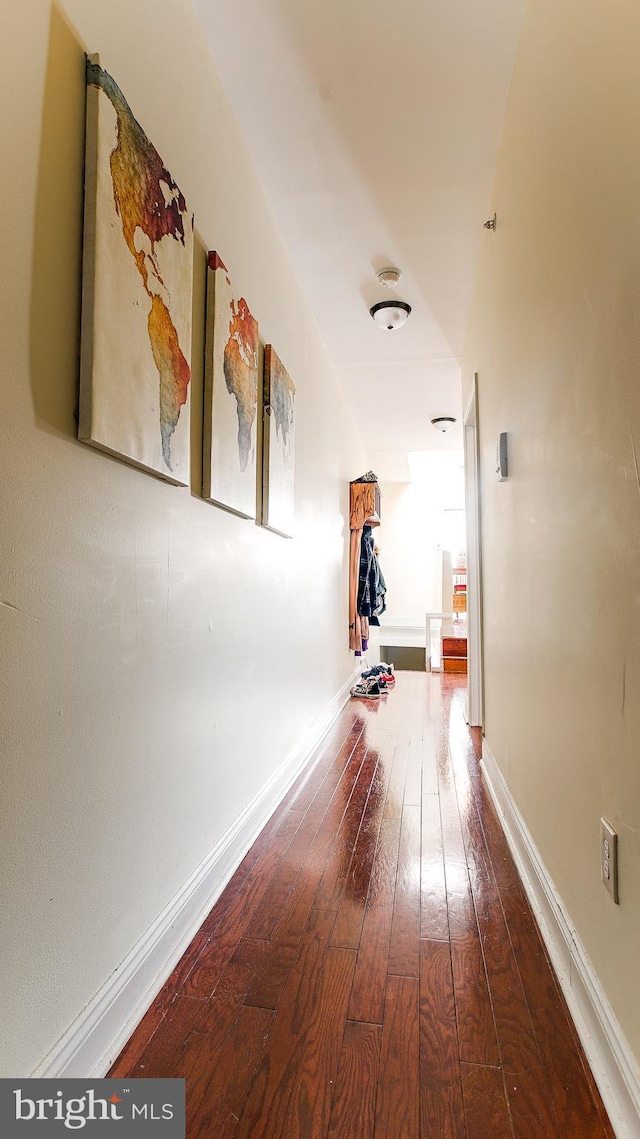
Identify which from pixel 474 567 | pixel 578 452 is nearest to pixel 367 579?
pixel 474 567

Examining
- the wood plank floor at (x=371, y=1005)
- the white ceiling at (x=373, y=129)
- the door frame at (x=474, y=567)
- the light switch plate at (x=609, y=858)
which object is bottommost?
the wood plank floor at (x=371, y=1005)

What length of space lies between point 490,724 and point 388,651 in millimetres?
6500

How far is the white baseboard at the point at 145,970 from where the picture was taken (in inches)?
39.1

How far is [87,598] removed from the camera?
1081 millimetres

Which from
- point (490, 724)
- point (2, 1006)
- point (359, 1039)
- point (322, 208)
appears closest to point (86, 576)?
point (2, 1006)

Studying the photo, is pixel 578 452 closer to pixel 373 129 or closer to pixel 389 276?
pixel 373 129

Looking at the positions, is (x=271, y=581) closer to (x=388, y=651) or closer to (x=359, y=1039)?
(x=359, y=1039)

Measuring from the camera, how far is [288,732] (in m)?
2.71

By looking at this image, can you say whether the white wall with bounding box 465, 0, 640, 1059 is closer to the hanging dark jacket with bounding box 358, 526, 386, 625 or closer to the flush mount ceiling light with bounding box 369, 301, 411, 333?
the flush mount ceiling light with bounding box 369, 301, 411, 333

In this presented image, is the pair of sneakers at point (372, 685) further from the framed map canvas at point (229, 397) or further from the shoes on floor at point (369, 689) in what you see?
the framed map canvas at point (229, 397)

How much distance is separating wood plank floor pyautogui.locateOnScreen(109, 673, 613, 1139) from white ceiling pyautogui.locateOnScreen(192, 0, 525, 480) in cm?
250

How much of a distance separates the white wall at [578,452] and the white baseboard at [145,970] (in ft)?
3.01

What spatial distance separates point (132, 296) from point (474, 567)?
8.26 ft

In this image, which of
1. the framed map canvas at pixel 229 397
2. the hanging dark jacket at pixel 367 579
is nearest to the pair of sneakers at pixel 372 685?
the hanging dark jacket at pixel 367 579
